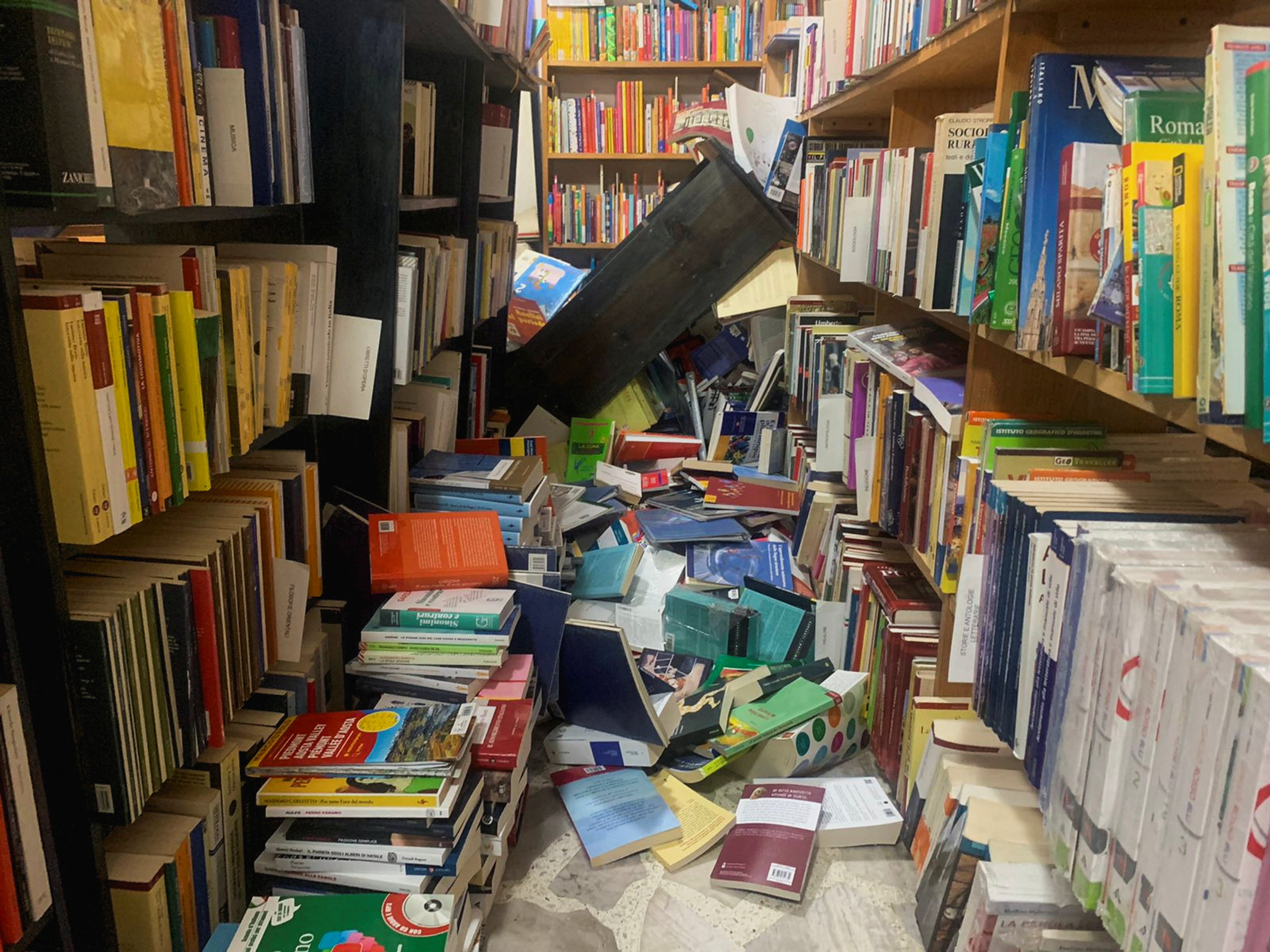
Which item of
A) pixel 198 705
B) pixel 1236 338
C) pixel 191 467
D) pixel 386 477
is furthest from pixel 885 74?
pixel 198 705

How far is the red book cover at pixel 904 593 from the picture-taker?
1882 mm

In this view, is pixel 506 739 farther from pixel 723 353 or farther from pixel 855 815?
pixel 723 353

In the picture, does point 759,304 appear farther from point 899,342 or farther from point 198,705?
point 198,705

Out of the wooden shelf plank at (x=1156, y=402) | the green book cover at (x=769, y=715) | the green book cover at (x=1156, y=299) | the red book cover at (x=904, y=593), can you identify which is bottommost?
the green book cover at (x=769, y=715)

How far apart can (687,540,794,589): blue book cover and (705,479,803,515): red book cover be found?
0.22m

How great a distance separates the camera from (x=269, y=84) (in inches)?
52.4

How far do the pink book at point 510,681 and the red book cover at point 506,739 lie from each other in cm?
2

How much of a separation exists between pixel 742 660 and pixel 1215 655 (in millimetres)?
1686

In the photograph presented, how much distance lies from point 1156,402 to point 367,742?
114 centimetres

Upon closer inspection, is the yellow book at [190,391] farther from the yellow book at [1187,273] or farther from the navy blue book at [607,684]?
the yellow book at [1187,273]

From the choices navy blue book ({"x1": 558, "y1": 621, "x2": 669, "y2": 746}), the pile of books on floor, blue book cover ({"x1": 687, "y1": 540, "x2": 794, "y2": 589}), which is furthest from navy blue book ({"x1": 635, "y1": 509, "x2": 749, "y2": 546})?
the pile of books on floor

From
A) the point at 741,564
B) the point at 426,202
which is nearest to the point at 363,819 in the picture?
the point at 426,202

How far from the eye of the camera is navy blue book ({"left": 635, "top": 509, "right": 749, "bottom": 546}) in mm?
2879

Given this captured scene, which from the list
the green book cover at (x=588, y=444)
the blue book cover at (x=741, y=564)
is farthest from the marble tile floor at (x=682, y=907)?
the green book cover at (x=588, y=444)
